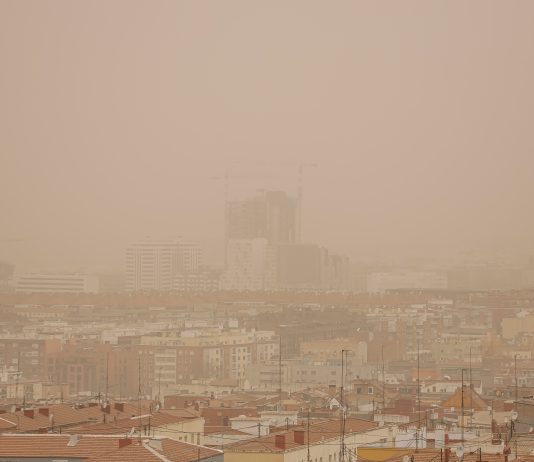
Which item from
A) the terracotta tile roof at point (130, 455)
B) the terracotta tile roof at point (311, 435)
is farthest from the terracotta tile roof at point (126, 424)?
the terracotta tile roof at point (130, 455)

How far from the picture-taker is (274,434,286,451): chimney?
1711 cm

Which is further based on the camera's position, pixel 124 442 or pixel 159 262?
pixel 159 262

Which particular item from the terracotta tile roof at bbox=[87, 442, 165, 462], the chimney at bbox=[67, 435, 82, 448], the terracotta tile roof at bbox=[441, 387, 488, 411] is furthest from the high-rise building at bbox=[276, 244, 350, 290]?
the terracotta tile roof at bbox=[87, 442, 165, 462]

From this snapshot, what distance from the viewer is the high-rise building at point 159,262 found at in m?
79.1

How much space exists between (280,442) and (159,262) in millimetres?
65166

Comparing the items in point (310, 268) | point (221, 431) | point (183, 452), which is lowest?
point (221, 431)

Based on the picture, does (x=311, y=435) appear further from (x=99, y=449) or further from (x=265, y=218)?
(x=265, y=218)

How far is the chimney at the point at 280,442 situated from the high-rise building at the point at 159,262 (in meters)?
59.9

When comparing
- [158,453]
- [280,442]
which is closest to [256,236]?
[280,442]

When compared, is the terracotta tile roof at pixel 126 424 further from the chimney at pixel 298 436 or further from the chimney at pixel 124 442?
the chimney at pixel 124 442

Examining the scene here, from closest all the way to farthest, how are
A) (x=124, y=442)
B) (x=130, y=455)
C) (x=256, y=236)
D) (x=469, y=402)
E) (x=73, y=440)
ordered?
1. (x=130, y=455)
2. (x=124, y=442)
3. (x=73, y=440)
4. (x=469, y=402)
5. (x=256, y=236)

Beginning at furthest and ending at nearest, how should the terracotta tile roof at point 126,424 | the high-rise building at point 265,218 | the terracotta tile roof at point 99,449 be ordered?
the high-rise building at point 265,218 → the terracotta tile roof at point 126,424 → the terracotta tile roof at point 99,449

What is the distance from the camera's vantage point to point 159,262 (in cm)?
8231

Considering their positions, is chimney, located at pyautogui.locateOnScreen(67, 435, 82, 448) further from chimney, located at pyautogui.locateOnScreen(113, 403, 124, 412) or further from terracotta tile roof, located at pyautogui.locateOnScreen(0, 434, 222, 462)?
chimney, located at pyautogui.locateOnScreen(113, 403, 124, 412)
